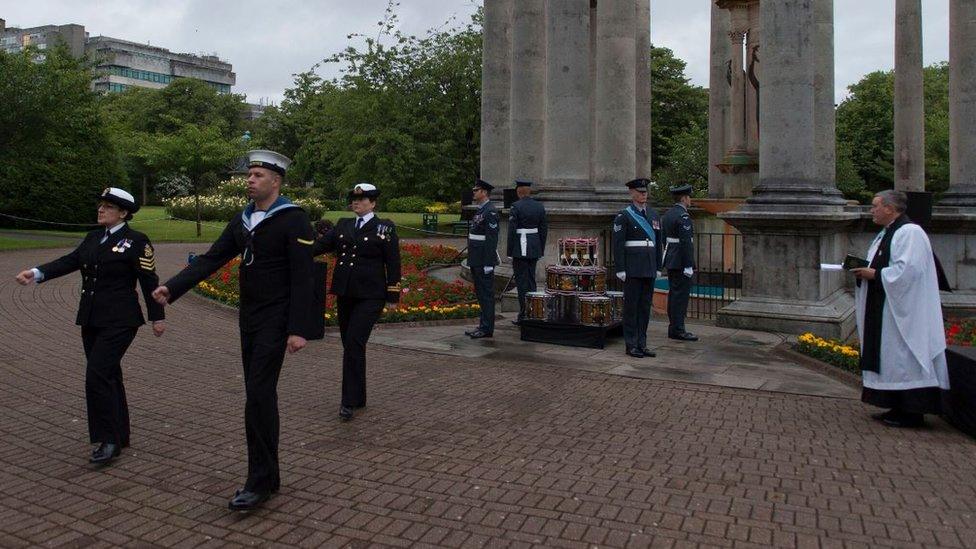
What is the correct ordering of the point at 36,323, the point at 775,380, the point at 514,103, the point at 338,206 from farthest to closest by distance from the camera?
the point at 338,206, the point at 514,103, the point at 36,323, the point at 775,380

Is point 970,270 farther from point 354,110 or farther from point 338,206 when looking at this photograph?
point 338,206

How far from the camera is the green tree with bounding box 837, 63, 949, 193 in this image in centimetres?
4247

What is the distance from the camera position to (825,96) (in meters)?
14.8

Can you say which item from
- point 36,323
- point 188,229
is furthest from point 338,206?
point 36,323

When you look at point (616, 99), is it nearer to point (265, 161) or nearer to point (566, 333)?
point (566, 333)

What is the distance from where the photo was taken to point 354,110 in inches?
1558

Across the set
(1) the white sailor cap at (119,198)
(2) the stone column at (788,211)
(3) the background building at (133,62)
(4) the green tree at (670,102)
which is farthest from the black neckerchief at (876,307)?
(3) the background building at (133,62)

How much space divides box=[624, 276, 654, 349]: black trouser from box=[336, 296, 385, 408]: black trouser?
13.1 ft

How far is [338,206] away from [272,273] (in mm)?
61592

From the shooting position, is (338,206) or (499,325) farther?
(338,206)

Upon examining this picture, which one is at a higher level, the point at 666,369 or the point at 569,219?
the point at 569,219

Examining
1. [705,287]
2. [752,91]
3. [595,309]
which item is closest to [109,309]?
[595,309]

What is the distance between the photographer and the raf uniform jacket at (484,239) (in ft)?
37.9

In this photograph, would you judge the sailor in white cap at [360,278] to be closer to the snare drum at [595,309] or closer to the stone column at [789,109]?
the snare drum at [595,309]
